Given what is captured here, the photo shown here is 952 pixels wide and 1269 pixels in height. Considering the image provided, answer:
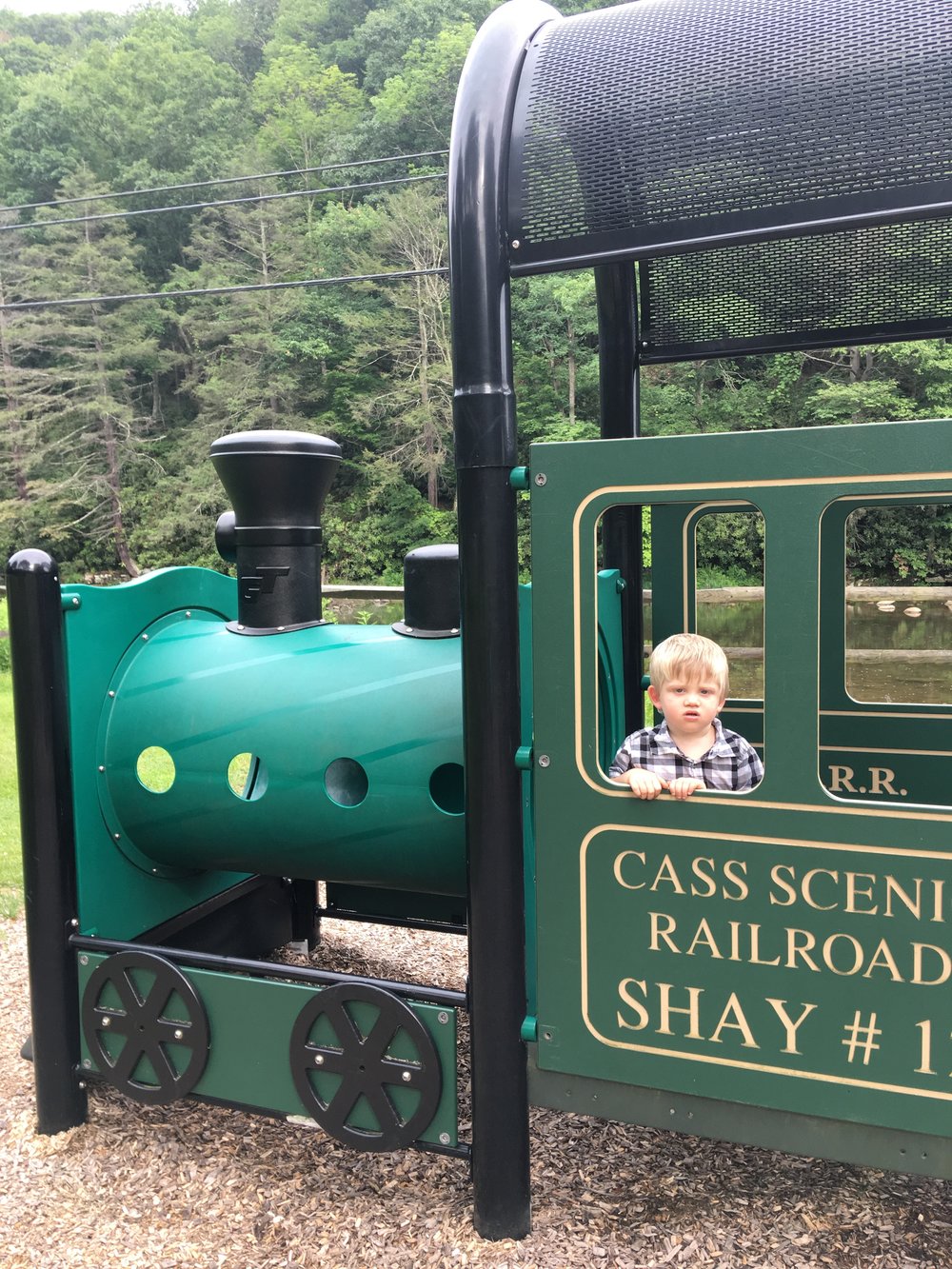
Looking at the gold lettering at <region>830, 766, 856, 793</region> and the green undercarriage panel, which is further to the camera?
the gold lettering at <region>830, 766, 856, 793</region>

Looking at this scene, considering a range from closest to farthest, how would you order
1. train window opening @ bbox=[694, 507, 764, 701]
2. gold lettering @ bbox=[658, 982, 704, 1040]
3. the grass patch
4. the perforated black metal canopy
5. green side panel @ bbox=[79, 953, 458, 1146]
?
the perforated black metal canopy, gold lettering @ bbox=[658, 982, 704, 1040], green side panel @ bbox=[79, 953, 458, 1146], the grass patch, train window opening @ bbox=[694, 507, 764, 701]

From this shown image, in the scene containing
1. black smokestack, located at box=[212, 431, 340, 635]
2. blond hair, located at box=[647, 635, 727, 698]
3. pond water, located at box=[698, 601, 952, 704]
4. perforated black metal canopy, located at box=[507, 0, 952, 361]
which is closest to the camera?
perforated black metal canopy, located at box=[507, 0, 952, 361]

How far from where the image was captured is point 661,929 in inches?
89.0

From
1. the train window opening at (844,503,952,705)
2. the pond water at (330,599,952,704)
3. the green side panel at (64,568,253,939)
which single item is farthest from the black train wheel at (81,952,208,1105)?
the pond water at (330,599,952,704)

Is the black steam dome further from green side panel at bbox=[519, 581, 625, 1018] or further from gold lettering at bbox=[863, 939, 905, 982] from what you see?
gold lettering at bbox=[863, 939, 905, 982]

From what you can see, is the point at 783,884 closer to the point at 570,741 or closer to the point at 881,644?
the point at 570,741

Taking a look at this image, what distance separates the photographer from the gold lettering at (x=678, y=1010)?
2.24 metres

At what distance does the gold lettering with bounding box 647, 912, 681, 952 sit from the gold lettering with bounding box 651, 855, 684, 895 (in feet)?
0.22

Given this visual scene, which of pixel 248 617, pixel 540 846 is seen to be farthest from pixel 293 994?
pixel 248 617

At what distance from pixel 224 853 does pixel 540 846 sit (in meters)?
1.22

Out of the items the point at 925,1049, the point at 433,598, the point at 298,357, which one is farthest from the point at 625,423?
the point at 298,357

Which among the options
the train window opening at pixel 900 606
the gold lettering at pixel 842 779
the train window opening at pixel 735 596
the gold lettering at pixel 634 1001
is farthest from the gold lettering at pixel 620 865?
the train window opening at pixel 735 596

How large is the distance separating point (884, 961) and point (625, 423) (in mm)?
1958

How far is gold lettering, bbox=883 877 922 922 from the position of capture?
204 centimetres
